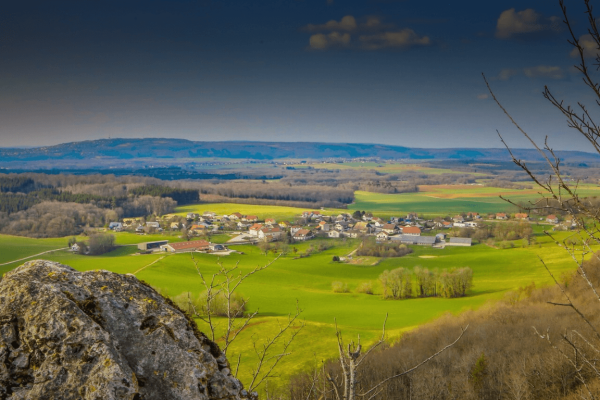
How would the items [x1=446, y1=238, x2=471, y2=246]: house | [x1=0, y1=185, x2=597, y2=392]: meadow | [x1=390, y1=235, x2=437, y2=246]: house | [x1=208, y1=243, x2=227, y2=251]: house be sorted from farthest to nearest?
[x1=390, y1=235, x2=437, y2=246]: house
[x1=446, y1=238, x2=471, y2=246]: house
[x1=208, y1=243, x2=227, y2=251]: house
[x1=0, y1=185, x2=597, y2=392]: meadow

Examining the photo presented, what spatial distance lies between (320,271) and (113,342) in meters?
57.8

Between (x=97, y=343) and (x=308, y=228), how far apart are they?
88.1 meters

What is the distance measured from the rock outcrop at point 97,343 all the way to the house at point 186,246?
219ft

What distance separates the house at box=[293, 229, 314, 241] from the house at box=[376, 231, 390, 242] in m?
13.3

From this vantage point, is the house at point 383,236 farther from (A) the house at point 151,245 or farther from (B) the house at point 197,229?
(A) the house at point 151,245

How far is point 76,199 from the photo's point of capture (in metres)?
117

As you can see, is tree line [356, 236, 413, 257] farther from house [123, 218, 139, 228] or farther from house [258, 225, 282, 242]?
house [123, 218, 139, 228]

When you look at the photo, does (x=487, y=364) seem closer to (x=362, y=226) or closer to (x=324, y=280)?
(x=324, y=280)

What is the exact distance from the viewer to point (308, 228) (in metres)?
90.6

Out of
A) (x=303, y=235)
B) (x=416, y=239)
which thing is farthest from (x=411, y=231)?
(x=303, y=235)

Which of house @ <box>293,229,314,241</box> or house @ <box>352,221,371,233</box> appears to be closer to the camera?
house @ <box>293,229,314,241</box>

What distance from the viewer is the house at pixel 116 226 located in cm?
9241

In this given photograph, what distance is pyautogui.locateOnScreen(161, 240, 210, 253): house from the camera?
69.5 metres

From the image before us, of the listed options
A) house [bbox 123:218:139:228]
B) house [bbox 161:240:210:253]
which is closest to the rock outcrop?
house [bbox 161:240:210:253]
